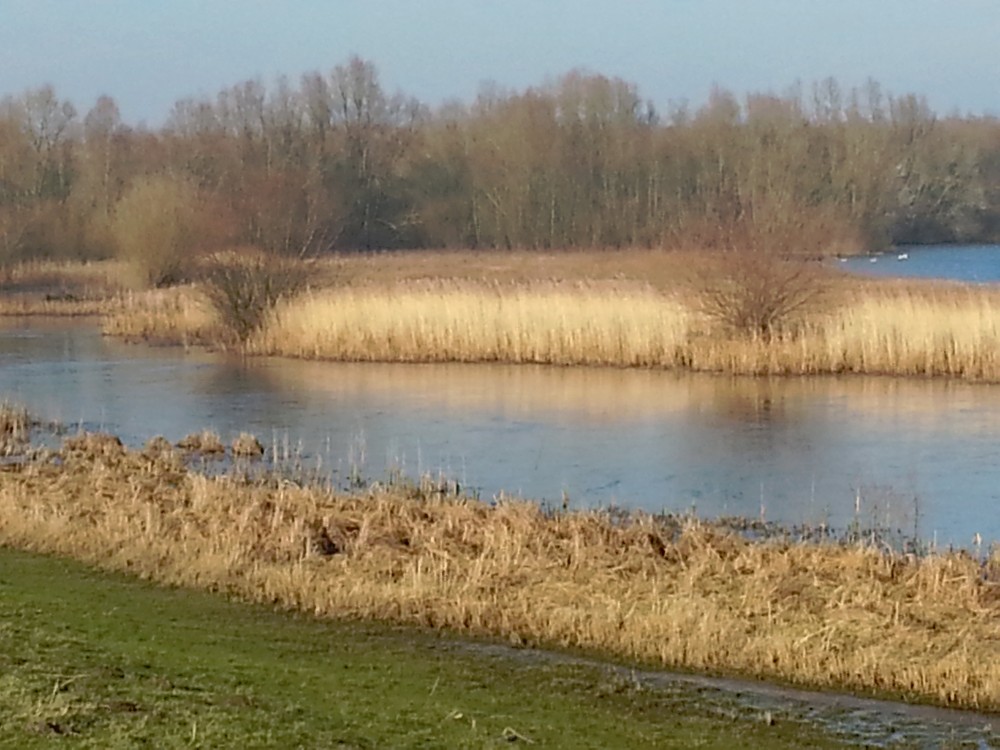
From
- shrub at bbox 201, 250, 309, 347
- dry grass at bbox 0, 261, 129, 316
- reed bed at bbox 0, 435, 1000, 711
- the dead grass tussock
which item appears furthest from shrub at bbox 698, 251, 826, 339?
dry grass at bbox 0, 261, 129, 316

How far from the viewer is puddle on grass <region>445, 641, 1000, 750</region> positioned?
6.36 meters

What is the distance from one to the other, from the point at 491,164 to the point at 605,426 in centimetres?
3770

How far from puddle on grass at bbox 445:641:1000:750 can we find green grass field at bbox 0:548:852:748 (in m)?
0.09

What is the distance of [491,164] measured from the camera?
52656 mm

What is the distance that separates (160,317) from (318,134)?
30.9 m

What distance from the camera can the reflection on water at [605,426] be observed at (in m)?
A: 12.1

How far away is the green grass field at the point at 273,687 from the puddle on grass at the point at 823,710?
93 millimetres

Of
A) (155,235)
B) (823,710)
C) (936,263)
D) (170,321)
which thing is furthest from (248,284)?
(936,263)

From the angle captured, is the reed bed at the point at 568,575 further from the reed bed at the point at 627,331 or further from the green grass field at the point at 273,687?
the reed bed at the point at 627,331

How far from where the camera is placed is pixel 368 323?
23.2 m

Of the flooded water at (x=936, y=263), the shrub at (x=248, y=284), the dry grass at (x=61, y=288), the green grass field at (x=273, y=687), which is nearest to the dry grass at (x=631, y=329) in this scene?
the shrub at (x=248, y=284)

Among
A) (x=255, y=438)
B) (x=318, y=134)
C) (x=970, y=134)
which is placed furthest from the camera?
(x=970, y=134)

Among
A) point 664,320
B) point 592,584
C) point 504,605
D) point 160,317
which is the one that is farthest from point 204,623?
point 160,317

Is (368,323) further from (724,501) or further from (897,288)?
(724,501)
